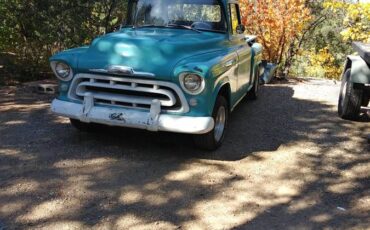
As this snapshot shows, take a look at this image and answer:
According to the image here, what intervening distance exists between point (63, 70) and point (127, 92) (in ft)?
2.71

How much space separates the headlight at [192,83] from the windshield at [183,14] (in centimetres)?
140

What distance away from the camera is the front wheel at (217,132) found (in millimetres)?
4762

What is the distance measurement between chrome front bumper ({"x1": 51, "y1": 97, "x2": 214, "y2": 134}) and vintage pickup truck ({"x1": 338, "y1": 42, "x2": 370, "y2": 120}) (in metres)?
2.66

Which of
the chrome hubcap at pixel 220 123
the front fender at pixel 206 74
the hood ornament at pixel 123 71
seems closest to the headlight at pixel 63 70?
the hood ornament at pixel 123 71

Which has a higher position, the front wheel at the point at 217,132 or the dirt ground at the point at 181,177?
the front wheel at the point at 217,132

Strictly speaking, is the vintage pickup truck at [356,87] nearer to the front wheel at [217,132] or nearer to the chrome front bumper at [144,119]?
the front wheel at [217,132]

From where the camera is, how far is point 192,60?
4500 mm

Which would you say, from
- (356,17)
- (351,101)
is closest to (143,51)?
(351,101)

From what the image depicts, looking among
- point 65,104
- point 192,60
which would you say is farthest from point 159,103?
point 65,104

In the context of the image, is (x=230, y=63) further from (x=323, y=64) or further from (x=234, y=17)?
(x=323, y=64)

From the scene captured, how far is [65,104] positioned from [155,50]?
1201 mm


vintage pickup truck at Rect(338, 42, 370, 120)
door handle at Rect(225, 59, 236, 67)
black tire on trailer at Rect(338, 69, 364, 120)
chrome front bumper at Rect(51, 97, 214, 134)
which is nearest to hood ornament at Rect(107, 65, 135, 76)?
chrome front bumper at Rect(51, 97, 214, 134)

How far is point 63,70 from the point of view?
4809mm

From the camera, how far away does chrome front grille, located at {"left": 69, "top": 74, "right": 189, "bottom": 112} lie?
4406 mm
